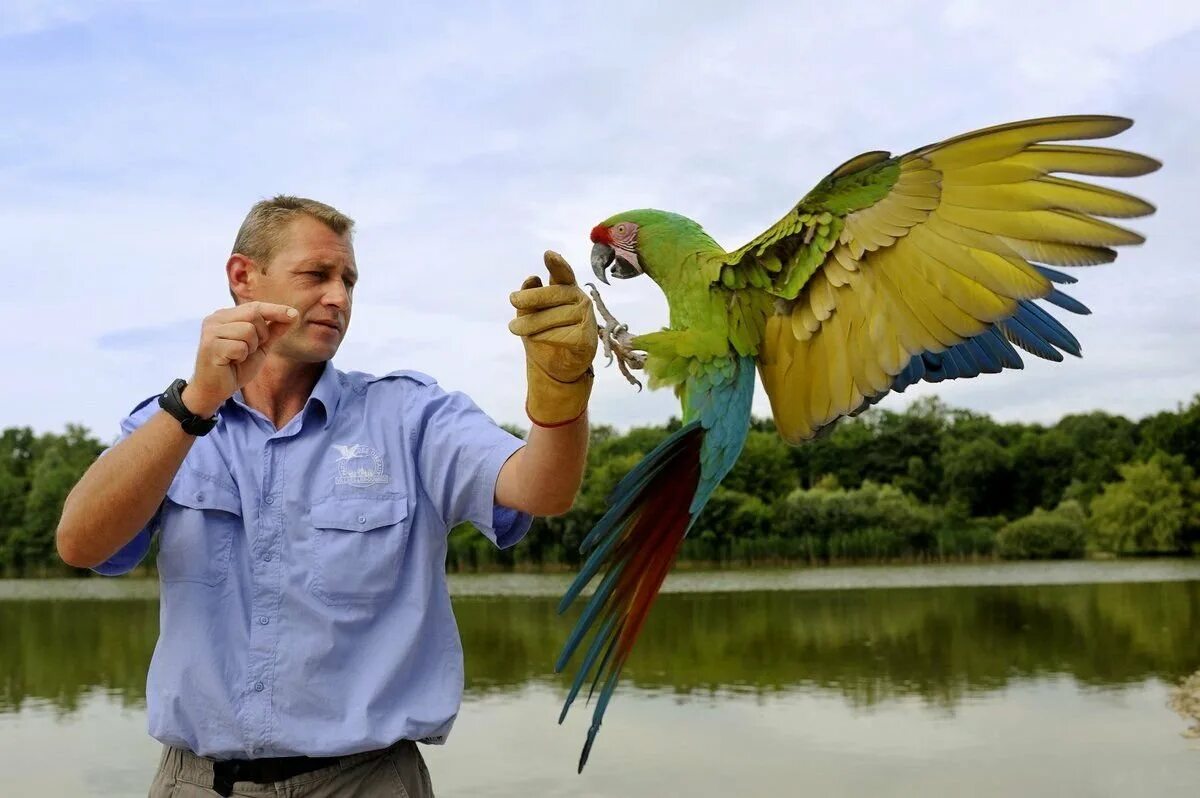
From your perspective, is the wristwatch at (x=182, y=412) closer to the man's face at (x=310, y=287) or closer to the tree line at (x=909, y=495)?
the man's face at (x=310, y=287)

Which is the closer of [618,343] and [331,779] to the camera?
[618,343]

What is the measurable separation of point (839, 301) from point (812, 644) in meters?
18.4

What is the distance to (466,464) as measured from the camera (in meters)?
2.22

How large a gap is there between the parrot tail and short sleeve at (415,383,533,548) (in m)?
0.61

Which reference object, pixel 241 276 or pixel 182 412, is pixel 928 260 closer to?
pixel 182 412

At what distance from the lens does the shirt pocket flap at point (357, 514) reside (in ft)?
7.19

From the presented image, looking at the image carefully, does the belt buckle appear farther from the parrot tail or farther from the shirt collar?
the parrot tail

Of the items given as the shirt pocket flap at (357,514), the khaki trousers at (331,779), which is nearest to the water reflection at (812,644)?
the khaki trousers at (331,779)

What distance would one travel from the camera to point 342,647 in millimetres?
2146

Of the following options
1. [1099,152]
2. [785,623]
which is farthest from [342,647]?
[785,623]

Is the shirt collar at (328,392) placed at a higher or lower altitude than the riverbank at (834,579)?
higher

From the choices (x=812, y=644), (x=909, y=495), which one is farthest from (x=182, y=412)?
(x=909, y=495)

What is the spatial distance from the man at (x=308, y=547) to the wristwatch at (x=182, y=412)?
10 cm

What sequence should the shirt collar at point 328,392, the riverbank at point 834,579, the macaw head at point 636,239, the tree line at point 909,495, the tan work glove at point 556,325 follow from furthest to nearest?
1. the riverbank at point 834,579
2. the tree line at point 909,495
3. the shirt collar at point 328,392
4. the macaw head at point 636,239
5. the tan work glove at point 556,325
